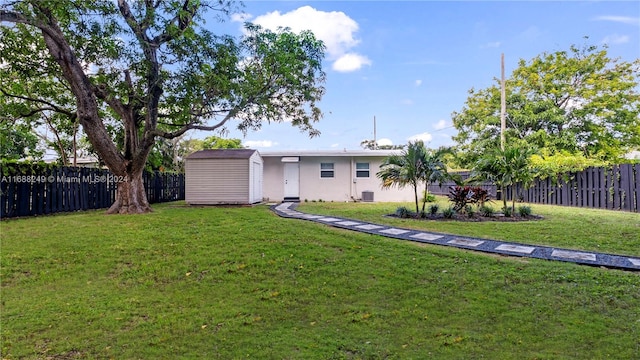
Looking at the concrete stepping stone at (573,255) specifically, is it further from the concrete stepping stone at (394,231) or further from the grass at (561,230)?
the concrete stepping stone at (394,231)

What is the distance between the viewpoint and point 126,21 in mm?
9484

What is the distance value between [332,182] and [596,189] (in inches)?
395

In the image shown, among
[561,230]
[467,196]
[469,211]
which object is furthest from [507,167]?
[561,230]

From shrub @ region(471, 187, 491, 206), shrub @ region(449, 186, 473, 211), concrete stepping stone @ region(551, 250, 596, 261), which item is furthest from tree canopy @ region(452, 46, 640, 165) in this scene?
concrete stepping stone @ region(551, 250, 596, 261)

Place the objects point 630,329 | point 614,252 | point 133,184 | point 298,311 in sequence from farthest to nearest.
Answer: point 133,184 → point 614,252 → point 298,311 → point 630,329

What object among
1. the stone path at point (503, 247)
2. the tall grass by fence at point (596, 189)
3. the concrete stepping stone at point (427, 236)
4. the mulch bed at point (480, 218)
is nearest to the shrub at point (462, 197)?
the mulch bed at point (480, 218)

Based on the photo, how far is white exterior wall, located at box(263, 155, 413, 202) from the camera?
16.8 meters

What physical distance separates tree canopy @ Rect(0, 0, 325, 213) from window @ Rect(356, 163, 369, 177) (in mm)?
6120

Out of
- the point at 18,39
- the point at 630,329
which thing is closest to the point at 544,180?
the point at 630,329

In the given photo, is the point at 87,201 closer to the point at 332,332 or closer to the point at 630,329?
the point at 332,332

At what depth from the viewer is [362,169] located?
1692 cm

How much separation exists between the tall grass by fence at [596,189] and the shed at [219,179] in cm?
738

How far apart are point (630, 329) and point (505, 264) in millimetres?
1676

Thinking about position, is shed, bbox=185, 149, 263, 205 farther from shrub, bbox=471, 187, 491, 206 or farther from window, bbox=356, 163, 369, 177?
shrub, bbox=471, 187, 491, 206
